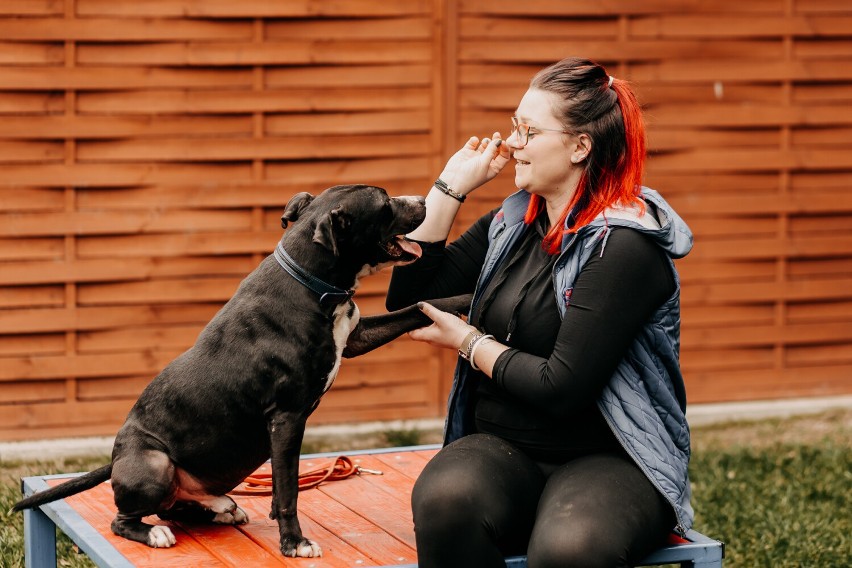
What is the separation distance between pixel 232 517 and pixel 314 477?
55cm

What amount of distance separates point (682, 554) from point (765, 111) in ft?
13.0

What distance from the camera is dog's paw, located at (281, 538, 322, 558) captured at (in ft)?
11.0

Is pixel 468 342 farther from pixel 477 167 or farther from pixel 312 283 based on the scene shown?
pixel 477 167

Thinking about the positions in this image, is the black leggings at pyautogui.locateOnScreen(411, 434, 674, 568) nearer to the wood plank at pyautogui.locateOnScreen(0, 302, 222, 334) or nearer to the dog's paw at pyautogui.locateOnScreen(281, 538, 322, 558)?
the dog's paw at pyautogui.locateOnScreen(281, 538, 322, 558)

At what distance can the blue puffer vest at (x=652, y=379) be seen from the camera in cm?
331

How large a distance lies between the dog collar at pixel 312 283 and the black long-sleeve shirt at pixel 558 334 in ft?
1.44

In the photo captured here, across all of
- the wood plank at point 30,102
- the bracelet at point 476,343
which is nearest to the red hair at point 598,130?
the bracelet at point 476,343

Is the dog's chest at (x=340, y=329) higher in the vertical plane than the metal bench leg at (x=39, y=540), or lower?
higher

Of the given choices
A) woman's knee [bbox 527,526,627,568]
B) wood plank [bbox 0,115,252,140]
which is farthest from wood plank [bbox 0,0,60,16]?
woman's knee [bbox 527,526,627,568]

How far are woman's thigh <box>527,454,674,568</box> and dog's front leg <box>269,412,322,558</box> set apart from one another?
0.63m

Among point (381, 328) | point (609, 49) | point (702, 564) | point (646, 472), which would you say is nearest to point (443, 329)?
point (381, 328)

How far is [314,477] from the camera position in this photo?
13.7 ft

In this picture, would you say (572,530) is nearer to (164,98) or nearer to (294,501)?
(294,501)

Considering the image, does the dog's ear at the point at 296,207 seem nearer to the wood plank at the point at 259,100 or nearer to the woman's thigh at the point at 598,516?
the woman's thigh at the point at 598,516
